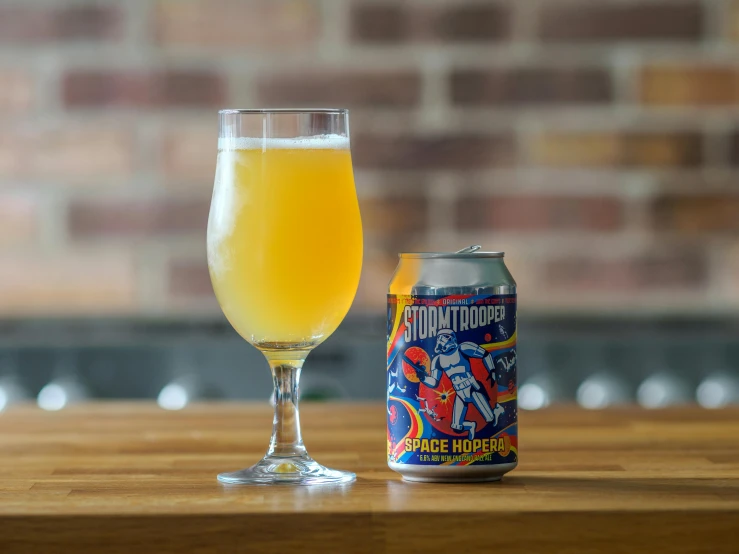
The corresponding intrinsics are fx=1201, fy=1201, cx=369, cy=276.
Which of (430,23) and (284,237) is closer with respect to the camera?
(284,237)

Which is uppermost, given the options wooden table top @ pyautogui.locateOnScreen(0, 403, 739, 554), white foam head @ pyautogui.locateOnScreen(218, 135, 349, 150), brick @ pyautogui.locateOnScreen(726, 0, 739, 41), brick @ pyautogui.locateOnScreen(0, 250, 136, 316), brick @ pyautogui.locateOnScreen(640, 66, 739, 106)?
brick @ pyautogui.locateOnScreen(726, 0, 739, 41)

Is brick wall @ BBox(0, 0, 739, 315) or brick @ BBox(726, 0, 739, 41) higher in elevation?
brick @ BBox(726, 0, 739, 41)

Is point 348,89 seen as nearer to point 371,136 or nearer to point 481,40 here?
point 371,136

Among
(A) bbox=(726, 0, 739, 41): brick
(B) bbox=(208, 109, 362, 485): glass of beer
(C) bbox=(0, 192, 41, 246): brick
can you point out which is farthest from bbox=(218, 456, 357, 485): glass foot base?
(A) bbox=(726, 0, 739, 41): brick

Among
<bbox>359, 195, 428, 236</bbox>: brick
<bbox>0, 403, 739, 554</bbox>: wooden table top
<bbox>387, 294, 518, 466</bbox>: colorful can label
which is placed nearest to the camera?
<bbox>0, 403, 739, 554</bbox>: wooden table top

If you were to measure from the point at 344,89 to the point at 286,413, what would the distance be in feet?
4.15

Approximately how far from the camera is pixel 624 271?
2105mm

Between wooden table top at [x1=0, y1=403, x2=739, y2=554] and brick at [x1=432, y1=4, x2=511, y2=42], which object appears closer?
wooden table top at [x1=0, y1=403, x2=739, y2=554]

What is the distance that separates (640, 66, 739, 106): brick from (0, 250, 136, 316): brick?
3.17ft

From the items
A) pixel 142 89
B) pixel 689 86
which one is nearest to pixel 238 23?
pixel 142 89

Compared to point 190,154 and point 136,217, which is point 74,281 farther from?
point 190,154

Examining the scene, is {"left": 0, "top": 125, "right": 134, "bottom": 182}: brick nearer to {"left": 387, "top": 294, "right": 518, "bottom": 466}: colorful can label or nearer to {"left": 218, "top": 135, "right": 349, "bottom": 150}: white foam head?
{"left": 218, "top": 135, "right": 349, "bottom": 150}: white foam head

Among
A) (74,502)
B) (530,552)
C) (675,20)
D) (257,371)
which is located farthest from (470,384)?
(675,20)

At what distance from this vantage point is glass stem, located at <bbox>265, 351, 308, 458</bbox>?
908mm
